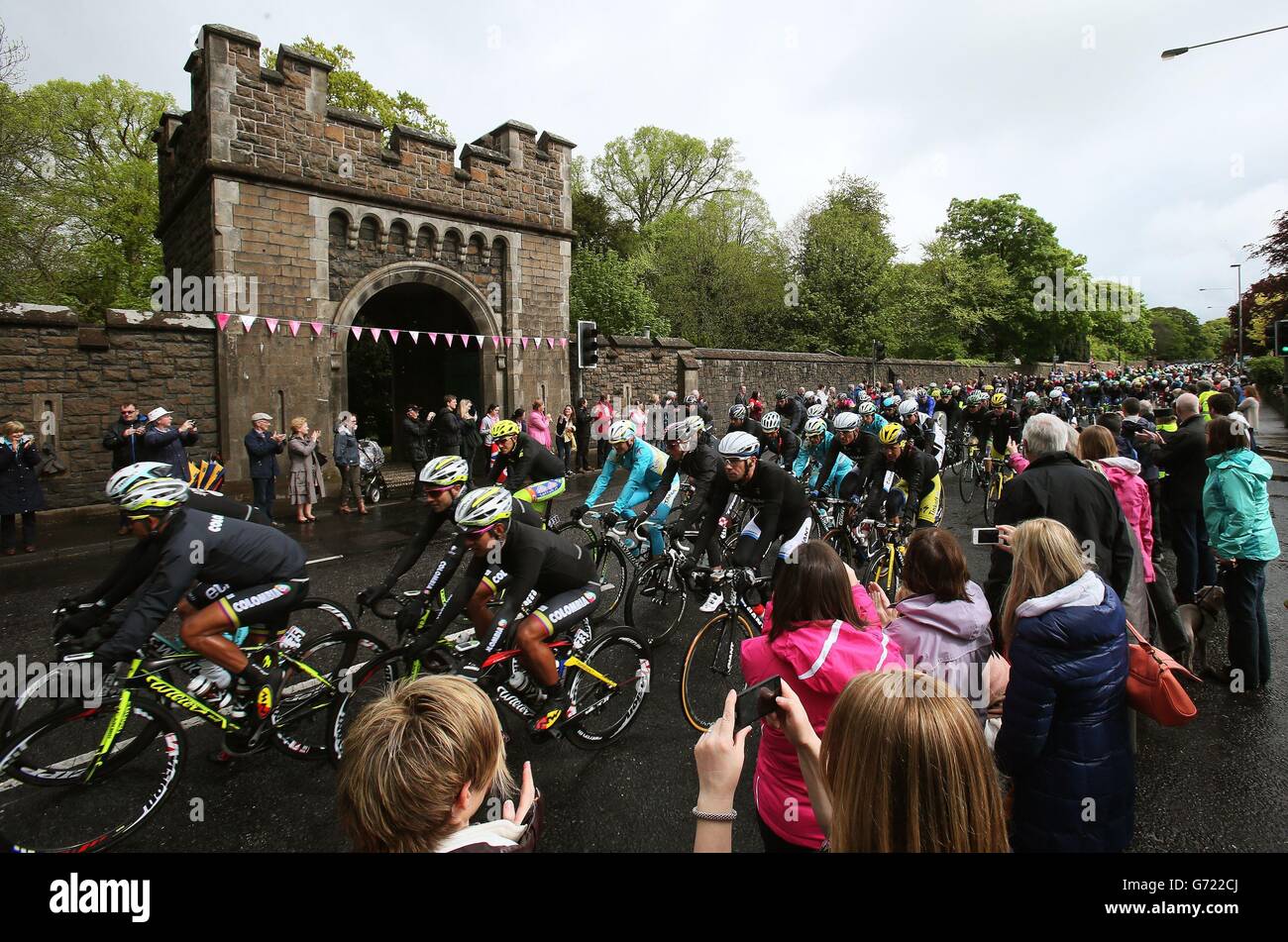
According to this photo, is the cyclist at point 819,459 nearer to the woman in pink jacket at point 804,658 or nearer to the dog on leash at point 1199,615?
the dog on leash at point 1199,615

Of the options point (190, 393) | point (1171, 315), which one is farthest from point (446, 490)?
point (1171, 315)

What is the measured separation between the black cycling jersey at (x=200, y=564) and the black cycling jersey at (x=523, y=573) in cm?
129

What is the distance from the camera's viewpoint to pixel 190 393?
13.5 m

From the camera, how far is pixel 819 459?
10086mm

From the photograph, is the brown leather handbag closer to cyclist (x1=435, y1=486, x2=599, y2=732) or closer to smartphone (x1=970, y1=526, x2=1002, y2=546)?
smartphone (x1=970, y1=526, x2=1002, y2=546)

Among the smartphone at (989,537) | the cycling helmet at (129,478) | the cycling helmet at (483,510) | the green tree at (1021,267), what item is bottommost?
the smartphone at (989,537)

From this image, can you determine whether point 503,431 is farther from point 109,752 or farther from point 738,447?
point 109,752

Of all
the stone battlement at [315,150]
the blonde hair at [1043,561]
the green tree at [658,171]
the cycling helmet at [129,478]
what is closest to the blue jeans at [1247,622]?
the blonde hair at [1043,561]

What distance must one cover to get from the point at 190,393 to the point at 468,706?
14.7 meters

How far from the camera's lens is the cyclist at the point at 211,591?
12.3ft

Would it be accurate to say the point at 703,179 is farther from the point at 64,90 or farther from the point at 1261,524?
the point at 1261,524

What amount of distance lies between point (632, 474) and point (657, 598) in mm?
1684


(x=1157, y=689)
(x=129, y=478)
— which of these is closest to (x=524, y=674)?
(x=129, y=478)

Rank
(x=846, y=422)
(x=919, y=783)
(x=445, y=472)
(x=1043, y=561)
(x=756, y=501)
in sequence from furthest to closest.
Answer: (x=846, y=422)
(x=756, y=501)
(x=445, y=472)
(x=1043, y=561)
(x=919, y=783)
